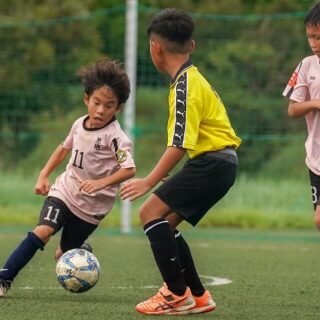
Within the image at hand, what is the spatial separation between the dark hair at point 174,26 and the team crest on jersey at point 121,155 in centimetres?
89

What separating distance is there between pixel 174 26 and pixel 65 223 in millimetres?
1615

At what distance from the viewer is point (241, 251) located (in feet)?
34.6

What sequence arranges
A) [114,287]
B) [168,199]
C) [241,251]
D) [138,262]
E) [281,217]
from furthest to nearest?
[281,217], [241,251], [138,262], [114,287], [168,199]

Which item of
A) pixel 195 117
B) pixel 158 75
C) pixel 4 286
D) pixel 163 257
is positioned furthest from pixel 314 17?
pixel 158 75

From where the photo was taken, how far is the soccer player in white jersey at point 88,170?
22.2ft

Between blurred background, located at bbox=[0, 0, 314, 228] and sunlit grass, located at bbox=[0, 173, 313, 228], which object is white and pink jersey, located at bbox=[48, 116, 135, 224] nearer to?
sunlit grass, located at bbox=[0, 173, 313, 228]

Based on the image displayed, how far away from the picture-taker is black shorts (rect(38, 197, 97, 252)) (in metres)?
6.81

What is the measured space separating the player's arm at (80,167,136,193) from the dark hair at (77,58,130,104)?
0.59 m

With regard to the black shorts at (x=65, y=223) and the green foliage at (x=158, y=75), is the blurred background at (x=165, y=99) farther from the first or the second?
the black shorts at (x=65, y=223)

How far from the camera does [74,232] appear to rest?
22.9 ft

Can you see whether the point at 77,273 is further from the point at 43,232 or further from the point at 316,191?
the point at 316,191

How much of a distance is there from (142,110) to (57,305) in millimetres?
8743

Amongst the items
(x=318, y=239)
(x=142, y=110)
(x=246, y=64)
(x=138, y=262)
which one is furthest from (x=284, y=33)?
(x=138, y=262)

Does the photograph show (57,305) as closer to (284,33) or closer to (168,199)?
(168,199)
